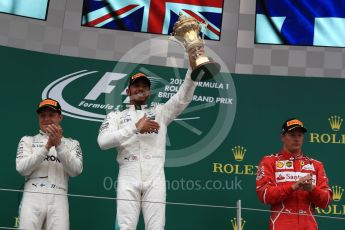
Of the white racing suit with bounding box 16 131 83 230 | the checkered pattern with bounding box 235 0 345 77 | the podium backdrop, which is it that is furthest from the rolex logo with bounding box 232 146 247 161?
the white racing suit with bounding box 16 131 83 230

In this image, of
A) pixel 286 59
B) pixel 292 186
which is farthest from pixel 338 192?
pixel 292 186

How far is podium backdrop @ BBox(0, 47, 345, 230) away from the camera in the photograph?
4367 millimetres

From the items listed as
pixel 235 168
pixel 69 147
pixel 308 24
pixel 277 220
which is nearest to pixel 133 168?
pixel 69 147

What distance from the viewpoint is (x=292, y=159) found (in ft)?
12.1

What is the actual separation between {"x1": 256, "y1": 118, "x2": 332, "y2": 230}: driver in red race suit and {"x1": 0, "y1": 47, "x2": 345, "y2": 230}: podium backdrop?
0.76m

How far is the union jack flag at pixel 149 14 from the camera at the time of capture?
4.81 metres

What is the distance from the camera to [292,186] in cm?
344

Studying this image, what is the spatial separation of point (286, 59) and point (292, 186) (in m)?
1.53

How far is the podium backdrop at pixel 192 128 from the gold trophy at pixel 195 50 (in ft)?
3.38

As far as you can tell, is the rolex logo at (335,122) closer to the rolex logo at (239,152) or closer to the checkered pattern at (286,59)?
the checkered pattern at (286,59)

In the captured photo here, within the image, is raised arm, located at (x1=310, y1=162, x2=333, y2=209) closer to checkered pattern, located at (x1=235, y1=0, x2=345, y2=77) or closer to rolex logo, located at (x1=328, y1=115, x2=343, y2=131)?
rolex logo, located at (x1=328, y1=115, x2=343, y2=131)

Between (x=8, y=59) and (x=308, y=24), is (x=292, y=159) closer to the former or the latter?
(x=308, y=24)

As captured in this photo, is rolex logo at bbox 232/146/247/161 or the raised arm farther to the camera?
rolex logo at bbox 232/146/247/161

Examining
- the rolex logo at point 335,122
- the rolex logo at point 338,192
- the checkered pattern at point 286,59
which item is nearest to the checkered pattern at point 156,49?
the checkered pattern at point 286,59
